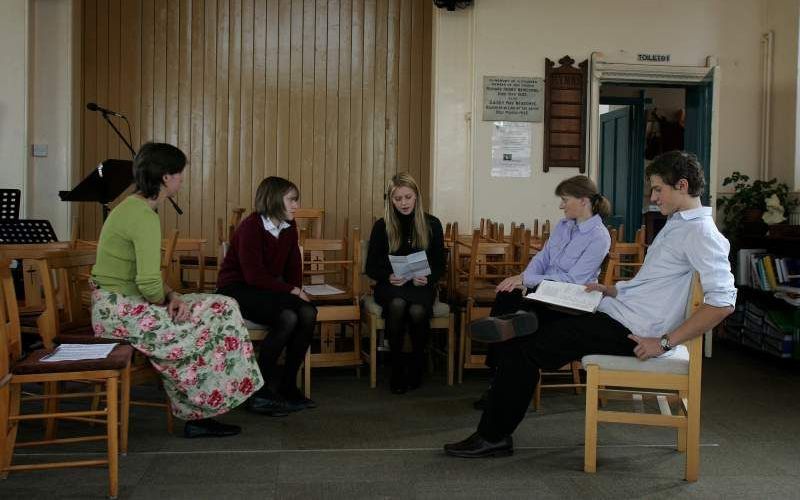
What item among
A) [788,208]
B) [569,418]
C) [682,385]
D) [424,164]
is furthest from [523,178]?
[682,385]

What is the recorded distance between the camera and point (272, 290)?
14.1 ft

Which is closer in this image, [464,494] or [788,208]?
[464,494]

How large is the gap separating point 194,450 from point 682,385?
2006 mm

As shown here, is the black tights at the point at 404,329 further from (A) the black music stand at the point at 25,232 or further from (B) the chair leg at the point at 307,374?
(A) the black music stand at the point at 25,232

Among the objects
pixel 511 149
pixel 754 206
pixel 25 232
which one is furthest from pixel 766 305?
pixel 25 232

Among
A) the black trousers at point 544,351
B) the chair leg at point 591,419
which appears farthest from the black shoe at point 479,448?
the chair leg at point 591,419

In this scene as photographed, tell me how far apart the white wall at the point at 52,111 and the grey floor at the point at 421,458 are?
304 cm

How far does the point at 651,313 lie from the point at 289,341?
6.26 feet

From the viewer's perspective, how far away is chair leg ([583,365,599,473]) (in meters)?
3.17

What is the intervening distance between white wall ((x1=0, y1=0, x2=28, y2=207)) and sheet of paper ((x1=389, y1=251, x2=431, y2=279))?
3.26 metres

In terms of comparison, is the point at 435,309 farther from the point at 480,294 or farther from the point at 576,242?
the point at 576,242

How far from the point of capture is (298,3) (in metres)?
7.06

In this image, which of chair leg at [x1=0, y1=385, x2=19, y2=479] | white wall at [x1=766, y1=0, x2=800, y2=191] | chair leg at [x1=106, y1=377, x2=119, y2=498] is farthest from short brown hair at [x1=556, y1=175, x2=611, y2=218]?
white wall at [x1=766, y1=0, x2=800, y2=191]

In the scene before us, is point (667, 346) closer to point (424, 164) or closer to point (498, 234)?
point (498, 234)
